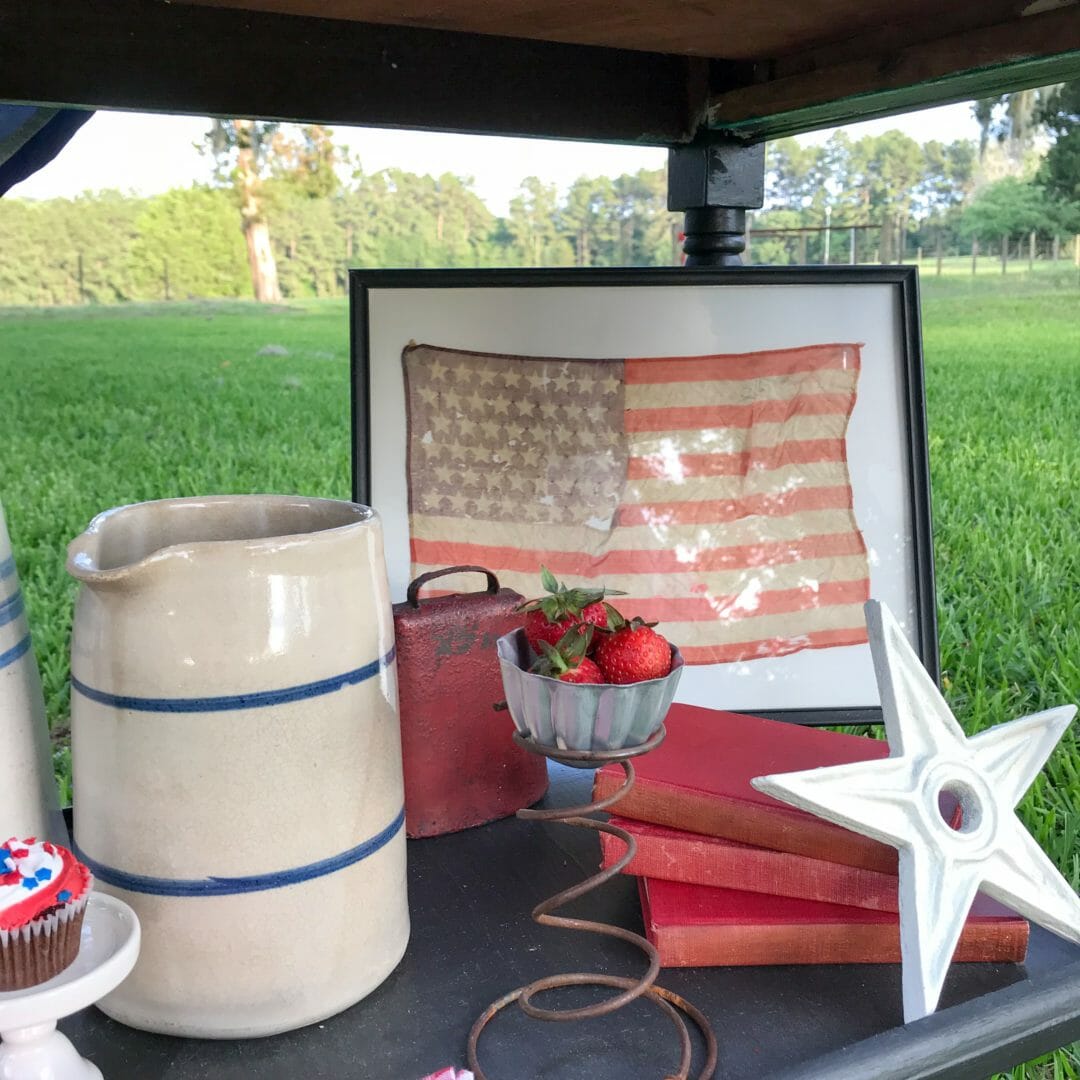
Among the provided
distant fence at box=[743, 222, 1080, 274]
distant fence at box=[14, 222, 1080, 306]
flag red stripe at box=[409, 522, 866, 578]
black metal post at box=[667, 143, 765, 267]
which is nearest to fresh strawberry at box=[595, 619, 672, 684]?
flag red stripe at box=[409, 522, 866, 578]

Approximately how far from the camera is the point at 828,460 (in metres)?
1.04

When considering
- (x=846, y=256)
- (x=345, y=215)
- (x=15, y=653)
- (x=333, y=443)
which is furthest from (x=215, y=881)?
(x=345, y=215)

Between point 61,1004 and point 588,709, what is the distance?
10.8 inches

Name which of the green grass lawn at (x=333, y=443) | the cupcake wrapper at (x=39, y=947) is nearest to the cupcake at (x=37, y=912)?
the cupcake wrapper at (x=39, y=947)

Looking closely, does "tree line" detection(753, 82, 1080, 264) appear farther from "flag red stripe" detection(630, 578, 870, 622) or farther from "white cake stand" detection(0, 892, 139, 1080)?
"white cake stand" detection(0, 892, 139, 1080)

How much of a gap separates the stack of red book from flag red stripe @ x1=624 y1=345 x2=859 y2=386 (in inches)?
17.6

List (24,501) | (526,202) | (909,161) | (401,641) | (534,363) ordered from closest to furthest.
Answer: (401,641) < (534,363) < (24,501) < (909,161) < (526,202)

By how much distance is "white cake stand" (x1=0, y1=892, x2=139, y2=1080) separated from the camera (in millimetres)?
464

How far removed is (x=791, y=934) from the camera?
2.12 ft

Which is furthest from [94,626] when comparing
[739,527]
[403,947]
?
[739,527]

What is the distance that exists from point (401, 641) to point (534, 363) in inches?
13.3

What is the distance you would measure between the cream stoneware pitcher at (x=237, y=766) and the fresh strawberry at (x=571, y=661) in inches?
3.6

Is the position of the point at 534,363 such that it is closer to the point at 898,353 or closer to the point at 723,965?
the point at 898,353

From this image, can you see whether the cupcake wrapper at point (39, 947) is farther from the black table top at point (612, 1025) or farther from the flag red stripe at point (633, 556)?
the flag red stripe at point (633, 556)
